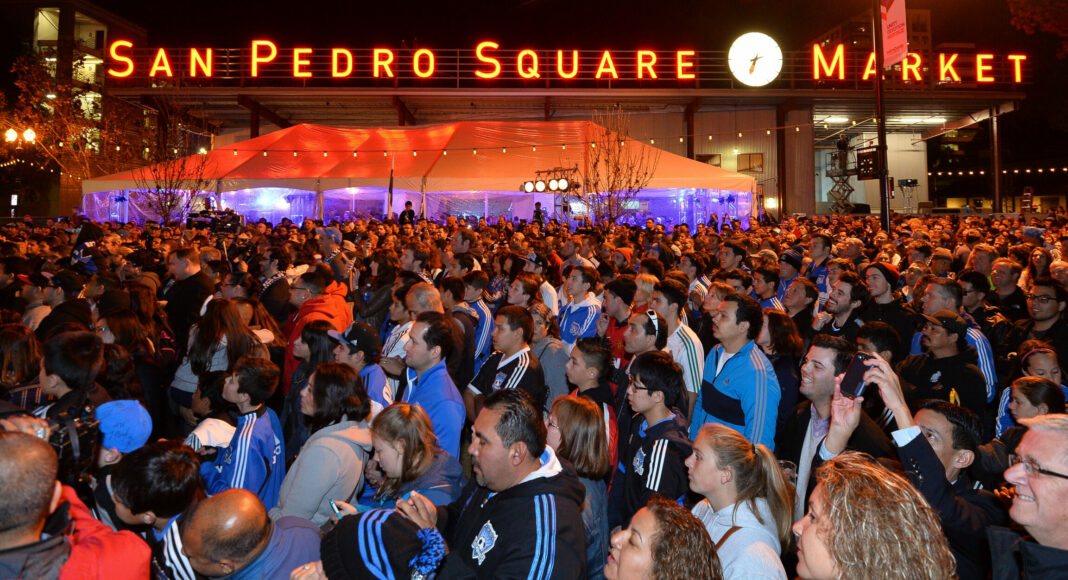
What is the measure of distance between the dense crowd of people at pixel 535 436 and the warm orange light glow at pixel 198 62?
83.0 ft

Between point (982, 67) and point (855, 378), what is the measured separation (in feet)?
112

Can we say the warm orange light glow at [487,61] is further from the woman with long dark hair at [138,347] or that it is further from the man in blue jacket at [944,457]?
the man in blue jacket at [944,457]

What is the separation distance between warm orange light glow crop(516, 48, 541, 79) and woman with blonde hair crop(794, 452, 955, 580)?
29779mm

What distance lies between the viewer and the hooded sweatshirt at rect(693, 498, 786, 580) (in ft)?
8.29

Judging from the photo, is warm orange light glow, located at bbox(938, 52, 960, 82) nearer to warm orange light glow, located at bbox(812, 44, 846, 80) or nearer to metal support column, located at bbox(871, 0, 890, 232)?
warm orange light glow, located at bbox(812, 44, 846, 80)

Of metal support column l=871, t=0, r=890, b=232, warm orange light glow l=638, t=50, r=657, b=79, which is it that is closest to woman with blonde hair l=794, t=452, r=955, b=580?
metal support column l=871, t=0, r=890, b=232

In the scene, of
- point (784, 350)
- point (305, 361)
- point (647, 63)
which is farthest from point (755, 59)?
point (305, 361)

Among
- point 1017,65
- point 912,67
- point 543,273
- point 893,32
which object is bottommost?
point 543,273

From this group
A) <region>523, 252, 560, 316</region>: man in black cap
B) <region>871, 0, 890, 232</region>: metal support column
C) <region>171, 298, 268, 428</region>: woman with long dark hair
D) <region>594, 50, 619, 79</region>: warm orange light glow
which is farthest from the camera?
<region>594, 50, 619, 79</region>: warm orange light glow

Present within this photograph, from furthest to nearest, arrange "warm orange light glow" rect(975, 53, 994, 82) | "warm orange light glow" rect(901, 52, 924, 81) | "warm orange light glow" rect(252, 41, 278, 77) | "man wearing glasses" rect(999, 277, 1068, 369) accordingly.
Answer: "warm orange light glow" rect(975, 53, 994, 82) → "warm orange light glow" rect(252, 41, 278, 77) → "warm orange light glow" rect(901, 52, 924, 81) → "man wearing glasses" rect(999, 277, 1068, 369)

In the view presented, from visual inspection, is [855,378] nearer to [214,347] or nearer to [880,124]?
[214,347]

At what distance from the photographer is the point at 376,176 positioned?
23219 millimetres

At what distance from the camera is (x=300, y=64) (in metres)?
30.2

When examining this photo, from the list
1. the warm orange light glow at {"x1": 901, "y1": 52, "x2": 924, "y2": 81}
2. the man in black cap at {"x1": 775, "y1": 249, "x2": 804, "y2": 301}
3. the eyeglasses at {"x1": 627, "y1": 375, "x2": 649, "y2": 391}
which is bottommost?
the eyeglasses at {"x1": 627, "y1": 375, "x2": 649, "y2": 391}
